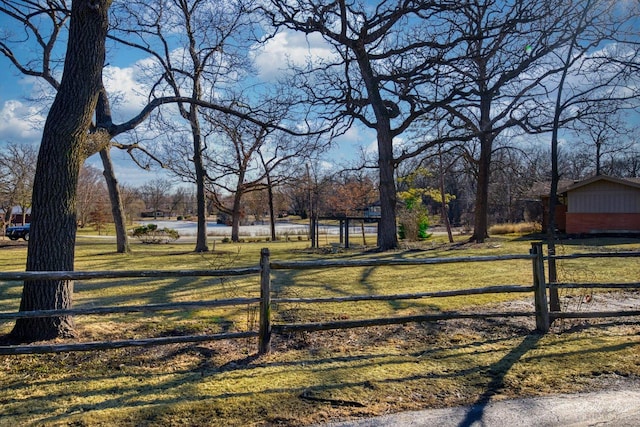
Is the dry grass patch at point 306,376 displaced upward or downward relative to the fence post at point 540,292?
downward

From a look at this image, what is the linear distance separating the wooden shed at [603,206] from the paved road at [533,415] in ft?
85.5

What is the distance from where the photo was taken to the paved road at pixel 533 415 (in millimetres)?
3479

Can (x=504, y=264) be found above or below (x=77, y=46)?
below

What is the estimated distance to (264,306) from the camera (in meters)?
5.09

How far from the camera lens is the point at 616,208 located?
1021 inches

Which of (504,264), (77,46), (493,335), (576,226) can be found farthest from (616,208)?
(77,46)

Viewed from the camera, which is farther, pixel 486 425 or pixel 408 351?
pixel 408 351

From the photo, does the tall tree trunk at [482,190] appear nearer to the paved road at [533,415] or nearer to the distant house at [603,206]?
the distant house at [603,206]

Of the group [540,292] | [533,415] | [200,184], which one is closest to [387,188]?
[200,184]

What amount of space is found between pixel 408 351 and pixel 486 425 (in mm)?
1776

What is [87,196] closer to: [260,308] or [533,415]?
[260,308]

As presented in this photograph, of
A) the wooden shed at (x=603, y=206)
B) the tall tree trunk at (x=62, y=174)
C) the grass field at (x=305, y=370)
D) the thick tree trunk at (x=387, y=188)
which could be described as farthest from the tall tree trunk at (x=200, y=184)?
the wooden shed at (x=603, y=206)

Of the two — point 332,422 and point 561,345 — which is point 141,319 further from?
point 561,345

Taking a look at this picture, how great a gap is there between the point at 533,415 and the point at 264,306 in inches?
110
